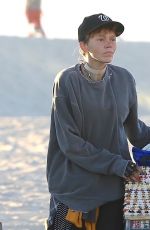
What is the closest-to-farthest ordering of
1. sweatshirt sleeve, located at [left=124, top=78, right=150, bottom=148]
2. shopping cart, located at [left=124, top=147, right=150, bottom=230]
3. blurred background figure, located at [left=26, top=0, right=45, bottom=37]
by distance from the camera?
shopping cart, located at [left=124, top=147, right=150, bottom=230] → sweatshirt sleeve, located at [left=124, top=78, right=150, bottom=148] → blurred background figure, located at [left=26, top=0, right=45, bottom=37]

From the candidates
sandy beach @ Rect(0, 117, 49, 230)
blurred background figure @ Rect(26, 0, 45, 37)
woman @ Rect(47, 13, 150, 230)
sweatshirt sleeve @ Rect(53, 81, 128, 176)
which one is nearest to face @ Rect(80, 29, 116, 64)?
woman @ Rect(47, 13, 150, 230)

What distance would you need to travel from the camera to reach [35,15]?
97.2 feet

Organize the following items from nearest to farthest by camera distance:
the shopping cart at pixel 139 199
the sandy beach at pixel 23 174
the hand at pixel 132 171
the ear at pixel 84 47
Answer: the shopping cart at pixel 139 199, the hand at pixel 132 171, the ear at pixel 84 47, the sandy beach at pixel 23 174

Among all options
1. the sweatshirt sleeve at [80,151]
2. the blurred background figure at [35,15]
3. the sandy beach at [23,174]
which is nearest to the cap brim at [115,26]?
the sweatshirt sleeve at [80,151]

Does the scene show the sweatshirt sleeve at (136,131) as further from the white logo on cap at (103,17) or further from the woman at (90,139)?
the white logo on cap at (103,17)

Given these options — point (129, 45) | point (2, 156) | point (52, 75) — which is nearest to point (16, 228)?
point (2, 156)

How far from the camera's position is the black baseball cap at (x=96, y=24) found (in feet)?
9.11

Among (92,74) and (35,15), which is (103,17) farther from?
(35,15)

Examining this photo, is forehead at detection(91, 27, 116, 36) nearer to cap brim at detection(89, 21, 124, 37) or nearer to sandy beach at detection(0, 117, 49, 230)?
cap brim at detection(89, 21, 124, 37)

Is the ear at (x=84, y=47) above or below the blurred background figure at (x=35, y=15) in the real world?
below

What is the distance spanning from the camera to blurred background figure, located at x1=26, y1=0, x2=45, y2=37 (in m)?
29.0

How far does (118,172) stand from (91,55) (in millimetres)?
450

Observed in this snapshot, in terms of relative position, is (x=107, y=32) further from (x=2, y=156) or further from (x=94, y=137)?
(x=2, y=156)

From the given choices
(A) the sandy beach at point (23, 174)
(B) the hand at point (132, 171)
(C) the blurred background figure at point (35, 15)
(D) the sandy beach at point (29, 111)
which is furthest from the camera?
(C) the blurred background figure at point (35, 15)
